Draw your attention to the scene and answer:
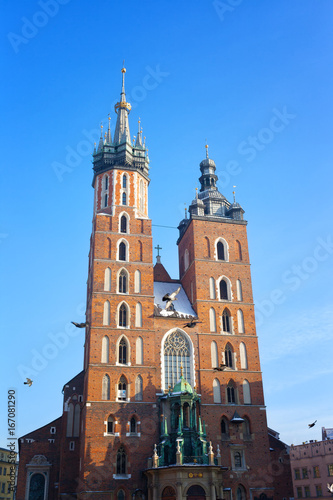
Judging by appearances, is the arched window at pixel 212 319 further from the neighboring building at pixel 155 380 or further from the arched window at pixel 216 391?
Answer: the arched window at pixel 216 391

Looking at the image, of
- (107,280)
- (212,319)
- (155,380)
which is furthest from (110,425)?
(212,319)

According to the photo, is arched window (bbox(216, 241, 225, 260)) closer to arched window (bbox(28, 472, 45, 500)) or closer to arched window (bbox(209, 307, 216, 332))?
arched window (bbox(209, 307, 216, 332))

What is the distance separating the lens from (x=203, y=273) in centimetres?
4422

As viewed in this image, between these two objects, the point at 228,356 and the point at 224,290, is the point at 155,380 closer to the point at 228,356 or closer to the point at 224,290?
the point at 228,356

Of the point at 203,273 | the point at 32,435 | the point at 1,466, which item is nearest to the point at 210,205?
the point at 203,273

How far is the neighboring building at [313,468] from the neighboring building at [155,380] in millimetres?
18334

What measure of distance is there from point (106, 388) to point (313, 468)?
29.8m

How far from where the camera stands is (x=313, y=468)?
5528cm

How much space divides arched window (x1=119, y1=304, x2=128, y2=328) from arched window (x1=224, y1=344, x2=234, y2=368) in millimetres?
8471

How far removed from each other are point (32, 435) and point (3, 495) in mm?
31384

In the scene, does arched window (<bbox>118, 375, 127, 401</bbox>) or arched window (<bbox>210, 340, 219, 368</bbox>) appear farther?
arched window (<bbox>210, 340, 219, 368</bbox>)

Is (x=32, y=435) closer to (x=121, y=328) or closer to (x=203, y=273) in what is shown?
(x=121, y=328)

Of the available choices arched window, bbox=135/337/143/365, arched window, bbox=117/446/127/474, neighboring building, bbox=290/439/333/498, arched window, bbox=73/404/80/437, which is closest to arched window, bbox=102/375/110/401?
arched window, bbox=135/337/143/365

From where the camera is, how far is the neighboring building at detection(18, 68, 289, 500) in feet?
116
